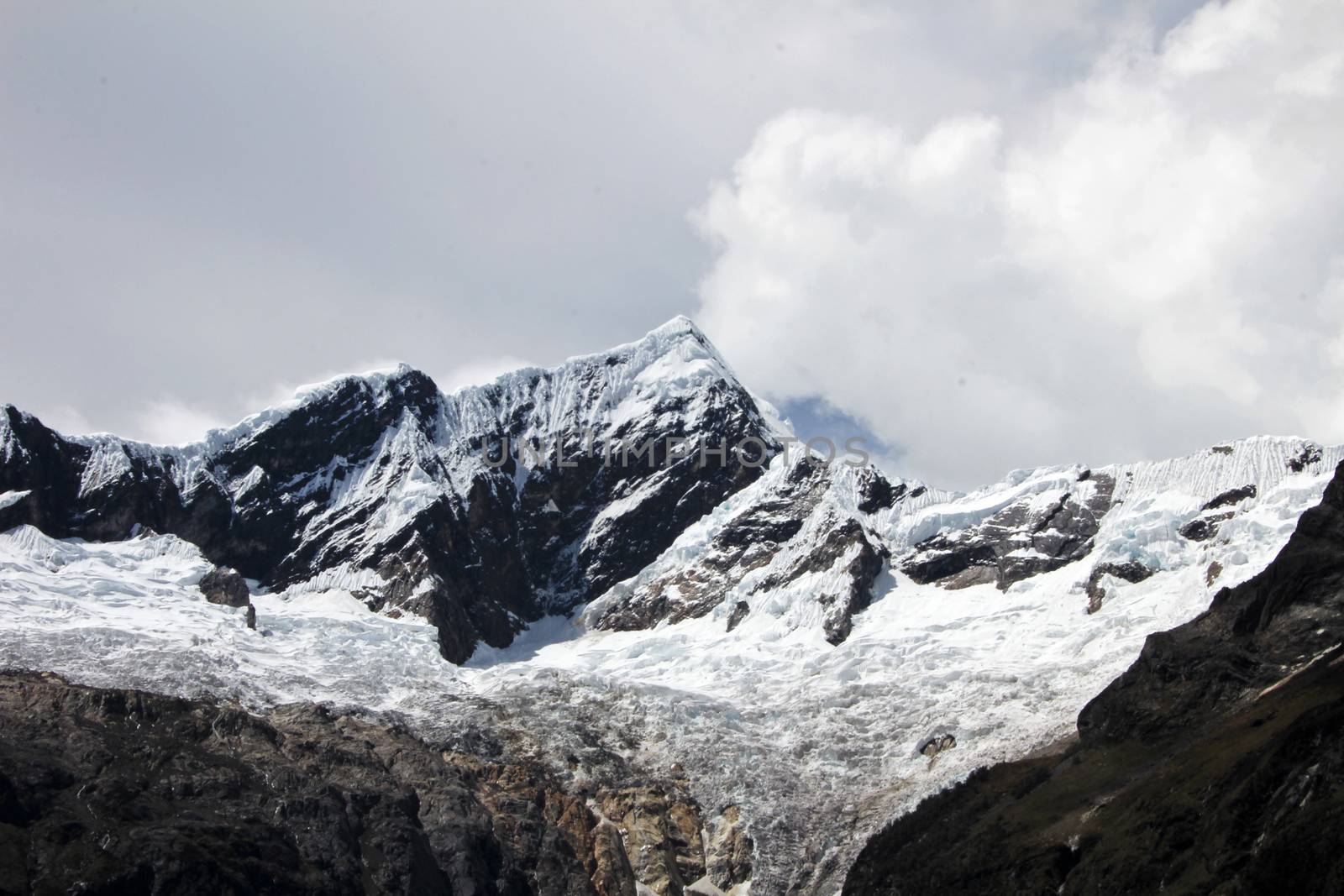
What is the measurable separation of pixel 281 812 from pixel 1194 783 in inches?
3915

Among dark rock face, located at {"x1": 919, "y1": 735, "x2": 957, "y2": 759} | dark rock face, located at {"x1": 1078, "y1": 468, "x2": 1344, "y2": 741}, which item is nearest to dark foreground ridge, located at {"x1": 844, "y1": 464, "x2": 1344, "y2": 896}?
dark rock face, located at {"x1": 1078, "y1": 468, "x2": 1344, "y2": 741}

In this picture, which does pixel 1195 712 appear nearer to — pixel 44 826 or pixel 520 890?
pixel 520 890

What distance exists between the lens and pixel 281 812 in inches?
6457

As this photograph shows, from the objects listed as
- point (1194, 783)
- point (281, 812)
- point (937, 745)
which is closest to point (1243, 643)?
Answer: point (937, 745)

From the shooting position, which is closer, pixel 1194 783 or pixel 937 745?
pixel 1194 783

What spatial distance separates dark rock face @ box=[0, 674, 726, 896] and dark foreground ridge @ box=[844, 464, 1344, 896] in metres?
32.4

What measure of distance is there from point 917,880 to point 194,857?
75.1m

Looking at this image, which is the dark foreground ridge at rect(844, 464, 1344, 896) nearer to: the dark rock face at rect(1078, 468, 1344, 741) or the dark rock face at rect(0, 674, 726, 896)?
the dark rock face at rect(1078, 468, 1344, 741)

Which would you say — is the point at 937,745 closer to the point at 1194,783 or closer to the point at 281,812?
the point at 1194,783

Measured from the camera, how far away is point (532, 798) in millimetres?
181625

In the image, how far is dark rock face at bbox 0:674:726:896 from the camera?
486 feet

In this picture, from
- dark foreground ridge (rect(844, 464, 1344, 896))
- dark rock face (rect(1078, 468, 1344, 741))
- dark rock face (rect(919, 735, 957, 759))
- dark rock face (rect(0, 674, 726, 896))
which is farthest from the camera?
dark rock face (rect(919, 735, 957, 759))

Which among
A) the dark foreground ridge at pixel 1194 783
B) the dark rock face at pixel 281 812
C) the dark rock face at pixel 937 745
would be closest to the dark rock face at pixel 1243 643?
the dark foreground ridge at pixel 1194 783

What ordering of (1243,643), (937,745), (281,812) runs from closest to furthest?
1. (281,812)
2. (1243,643)
3. (937,745)
